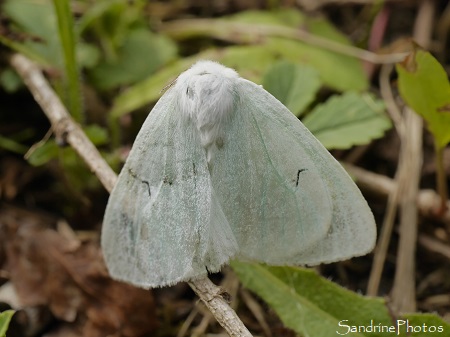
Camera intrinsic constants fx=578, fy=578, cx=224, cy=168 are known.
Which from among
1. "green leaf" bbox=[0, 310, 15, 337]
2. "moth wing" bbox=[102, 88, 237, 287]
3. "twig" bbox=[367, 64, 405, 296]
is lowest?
"twig" bbox=[367, 64, 405, 296]

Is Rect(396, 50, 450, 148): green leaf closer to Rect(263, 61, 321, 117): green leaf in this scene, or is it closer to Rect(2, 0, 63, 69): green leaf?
Rect(263, 61, 321, 117): green leaf

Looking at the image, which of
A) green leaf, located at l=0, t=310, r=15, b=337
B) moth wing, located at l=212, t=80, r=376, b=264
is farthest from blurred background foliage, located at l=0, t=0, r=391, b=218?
green leaf, located at l=0, t=310, r=15, b=337

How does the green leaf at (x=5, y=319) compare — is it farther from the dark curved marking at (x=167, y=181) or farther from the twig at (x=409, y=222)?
the twig at (x=409, y=222)

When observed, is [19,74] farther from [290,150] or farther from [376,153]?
[376,153]

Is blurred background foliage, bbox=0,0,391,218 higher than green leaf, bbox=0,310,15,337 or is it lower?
higher

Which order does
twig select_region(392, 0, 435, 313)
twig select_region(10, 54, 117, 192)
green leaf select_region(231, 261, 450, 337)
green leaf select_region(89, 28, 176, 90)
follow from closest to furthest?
green leaf select_region(231, 261, 450, 337) → twig select_region(10, 54, 117, 192) → twig select_region(392, 0, 435, 313) → green leaf select_region(89, 28, 176, 90)

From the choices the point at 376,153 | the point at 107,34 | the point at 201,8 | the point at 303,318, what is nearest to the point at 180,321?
the point at 303,318

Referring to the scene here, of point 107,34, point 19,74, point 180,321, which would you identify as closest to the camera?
point 180,321

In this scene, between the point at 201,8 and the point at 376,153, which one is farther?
the point at 201,8

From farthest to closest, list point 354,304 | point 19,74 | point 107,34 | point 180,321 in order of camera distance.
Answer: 1. point 107,34
2. point 19,74
3. point 180,321
4. point 354,304
